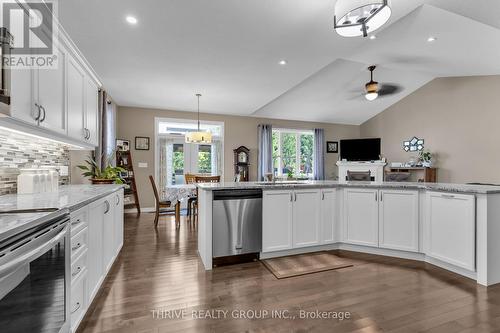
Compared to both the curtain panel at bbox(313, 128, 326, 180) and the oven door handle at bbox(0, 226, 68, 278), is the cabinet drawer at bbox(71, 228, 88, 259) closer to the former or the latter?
the oven door handle at bbox(0, 226, 68, 278)

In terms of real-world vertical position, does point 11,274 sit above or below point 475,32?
below

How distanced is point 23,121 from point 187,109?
509cm

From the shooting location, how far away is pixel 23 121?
1438mm

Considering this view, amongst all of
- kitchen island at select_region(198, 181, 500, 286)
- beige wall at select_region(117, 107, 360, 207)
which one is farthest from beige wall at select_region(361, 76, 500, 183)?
kitchen island at select_region(198, 181, 500, 286)

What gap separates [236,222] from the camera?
107 inches

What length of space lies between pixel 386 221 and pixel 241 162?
4503 mm

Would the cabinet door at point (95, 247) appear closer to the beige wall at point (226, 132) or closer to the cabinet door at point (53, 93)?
the cabinet door at point (53, 93)

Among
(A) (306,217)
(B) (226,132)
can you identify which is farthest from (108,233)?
(B) (226,132)

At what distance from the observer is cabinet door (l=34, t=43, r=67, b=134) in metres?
1.64

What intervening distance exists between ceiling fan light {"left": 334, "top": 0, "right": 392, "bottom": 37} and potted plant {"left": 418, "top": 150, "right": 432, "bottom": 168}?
549 centimetres

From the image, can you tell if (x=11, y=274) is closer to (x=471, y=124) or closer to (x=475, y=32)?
(x=475, y=32)

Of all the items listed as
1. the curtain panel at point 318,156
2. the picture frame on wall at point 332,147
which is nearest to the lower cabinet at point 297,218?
the curtain panel at point 318,156

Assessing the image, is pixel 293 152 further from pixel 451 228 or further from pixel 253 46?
pixel 451 228

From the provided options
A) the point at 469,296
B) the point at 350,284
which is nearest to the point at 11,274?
the point at 350,284
